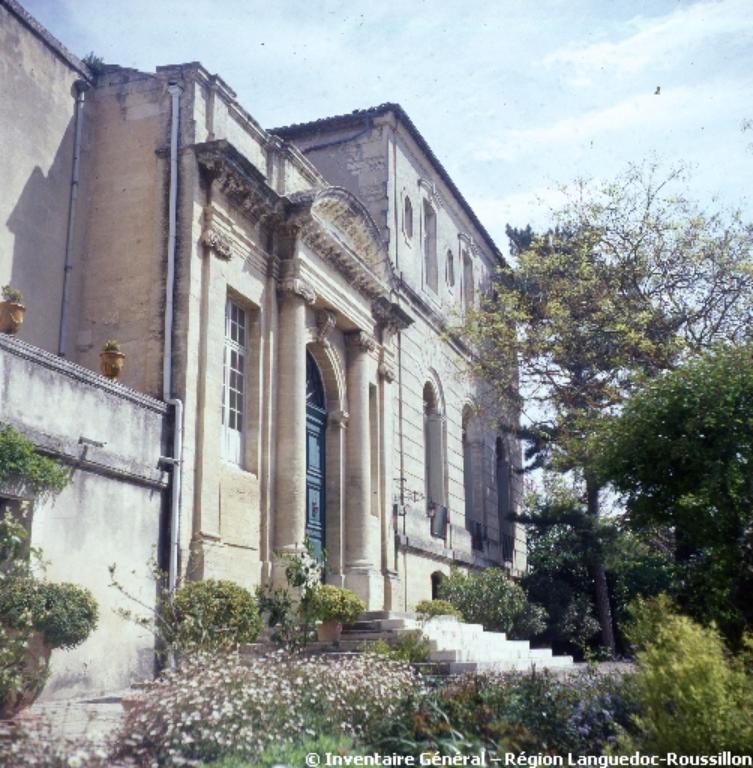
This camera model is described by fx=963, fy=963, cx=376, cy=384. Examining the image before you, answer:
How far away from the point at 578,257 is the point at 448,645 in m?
9.07

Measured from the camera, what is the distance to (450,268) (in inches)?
1001

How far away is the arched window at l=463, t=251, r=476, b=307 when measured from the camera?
26.4 metres

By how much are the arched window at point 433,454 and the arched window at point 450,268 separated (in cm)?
369

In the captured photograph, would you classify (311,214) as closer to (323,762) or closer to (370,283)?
(370,283)

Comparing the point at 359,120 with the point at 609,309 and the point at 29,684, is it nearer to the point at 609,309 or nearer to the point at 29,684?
the point at 609,309

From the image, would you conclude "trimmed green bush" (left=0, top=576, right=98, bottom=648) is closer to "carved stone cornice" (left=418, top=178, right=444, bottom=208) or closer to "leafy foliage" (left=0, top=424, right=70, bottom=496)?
"leafy foliage" (left=0, top=424, right=70, bottom=496)

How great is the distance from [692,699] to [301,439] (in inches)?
408

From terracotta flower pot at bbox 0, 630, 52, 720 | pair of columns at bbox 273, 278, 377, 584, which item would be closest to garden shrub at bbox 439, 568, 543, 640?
pair of columns at bbox 273, 278, 377, 584

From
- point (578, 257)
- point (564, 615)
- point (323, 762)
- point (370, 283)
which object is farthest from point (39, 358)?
point (564, 615)

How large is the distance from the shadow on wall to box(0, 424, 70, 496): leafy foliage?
3470mm

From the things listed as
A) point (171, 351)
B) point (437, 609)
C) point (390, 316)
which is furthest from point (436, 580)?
point (171, 351)

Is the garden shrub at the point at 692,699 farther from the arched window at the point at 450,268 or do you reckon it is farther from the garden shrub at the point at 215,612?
the arched window at the point at 450,268

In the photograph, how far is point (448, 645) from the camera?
528 inches

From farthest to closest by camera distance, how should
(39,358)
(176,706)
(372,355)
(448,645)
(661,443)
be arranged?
(372,355), (448,645), (661,443), (39,358), (176,706)
